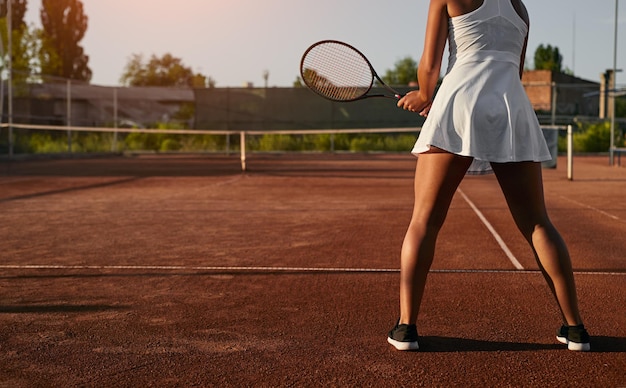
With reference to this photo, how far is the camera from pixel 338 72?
5.17m

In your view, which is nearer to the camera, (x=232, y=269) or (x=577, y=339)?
(x=577, y=339)

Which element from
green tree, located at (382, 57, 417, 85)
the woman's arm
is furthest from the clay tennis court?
green tree, located at (382, 57, 417, 85)

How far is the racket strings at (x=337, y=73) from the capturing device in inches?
199

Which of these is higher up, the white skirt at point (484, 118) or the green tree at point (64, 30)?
the green tree at point (64, 30)

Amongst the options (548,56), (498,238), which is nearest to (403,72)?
(548,56)

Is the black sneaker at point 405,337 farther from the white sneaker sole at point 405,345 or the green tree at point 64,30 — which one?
the green tree at point 64,30

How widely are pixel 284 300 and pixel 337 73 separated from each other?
1428 mm

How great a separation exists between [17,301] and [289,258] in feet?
7.65

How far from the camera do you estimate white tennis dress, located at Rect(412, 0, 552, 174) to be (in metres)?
3.54

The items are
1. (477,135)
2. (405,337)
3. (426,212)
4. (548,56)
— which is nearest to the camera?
(477,135)

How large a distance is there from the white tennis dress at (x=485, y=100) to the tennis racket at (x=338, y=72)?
140 centimetres

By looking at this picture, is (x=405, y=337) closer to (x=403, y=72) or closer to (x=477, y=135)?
(x=477, y=135)

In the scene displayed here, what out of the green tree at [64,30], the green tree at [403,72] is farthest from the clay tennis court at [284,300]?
the green tree at [64,30]

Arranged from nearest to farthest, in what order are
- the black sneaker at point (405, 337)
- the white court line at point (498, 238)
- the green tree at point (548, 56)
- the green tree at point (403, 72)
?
1. the black sneaker at point (405, 337)
2. the white court line at point (498, 238)
3. the green tree at point (403, 72)
4. the green tree at point (548, 56)
